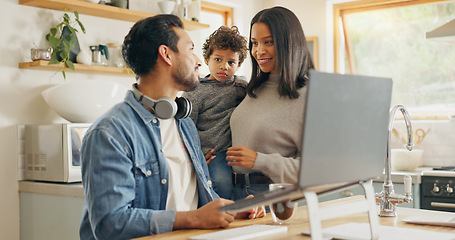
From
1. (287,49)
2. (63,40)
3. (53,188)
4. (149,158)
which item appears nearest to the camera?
(149,158)

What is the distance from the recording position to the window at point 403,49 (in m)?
4.66

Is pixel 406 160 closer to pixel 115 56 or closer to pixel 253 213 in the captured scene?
pixel 115 56

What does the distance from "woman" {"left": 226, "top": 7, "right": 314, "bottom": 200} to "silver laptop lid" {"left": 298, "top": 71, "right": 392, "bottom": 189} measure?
0.80 m

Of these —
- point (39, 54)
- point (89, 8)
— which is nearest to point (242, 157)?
point (39, 54)

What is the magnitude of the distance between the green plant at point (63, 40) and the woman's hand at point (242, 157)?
1761mm

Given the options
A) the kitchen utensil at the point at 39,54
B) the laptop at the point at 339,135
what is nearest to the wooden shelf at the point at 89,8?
the kitchen utensil at the point at 39,54

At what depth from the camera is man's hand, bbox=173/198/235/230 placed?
5.55ft

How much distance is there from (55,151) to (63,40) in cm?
73

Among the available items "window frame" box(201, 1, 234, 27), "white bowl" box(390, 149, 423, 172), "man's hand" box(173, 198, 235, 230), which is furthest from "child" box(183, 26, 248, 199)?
"window frame" box(201, 1, 234, 27)

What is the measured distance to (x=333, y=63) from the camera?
16.9 ft

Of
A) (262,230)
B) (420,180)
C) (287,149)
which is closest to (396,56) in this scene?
(420,180)

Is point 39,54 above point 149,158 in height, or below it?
above

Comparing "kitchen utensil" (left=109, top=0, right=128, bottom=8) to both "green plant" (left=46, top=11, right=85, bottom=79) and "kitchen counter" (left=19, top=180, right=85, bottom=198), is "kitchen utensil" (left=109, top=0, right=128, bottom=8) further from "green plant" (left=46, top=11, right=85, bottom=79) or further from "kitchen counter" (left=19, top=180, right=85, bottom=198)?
"kitchen counter" (left=19, top=180, right=85, bottom=198)

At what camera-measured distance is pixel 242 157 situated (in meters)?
2.09
